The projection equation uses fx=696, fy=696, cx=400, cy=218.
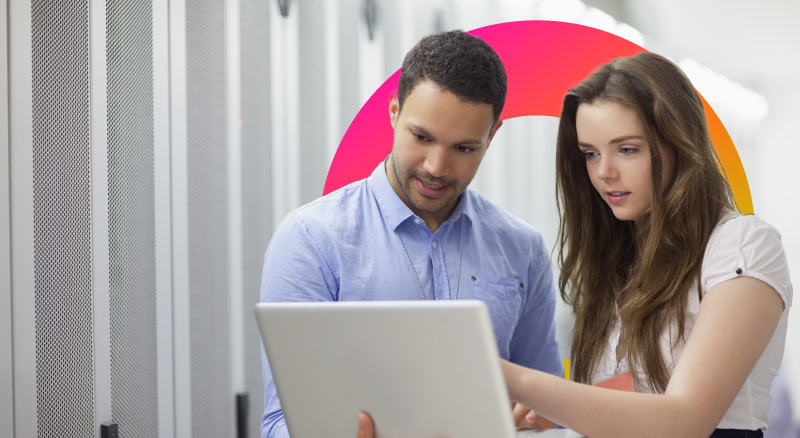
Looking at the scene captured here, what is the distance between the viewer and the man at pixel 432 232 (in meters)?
1.56

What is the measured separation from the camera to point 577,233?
177 cm

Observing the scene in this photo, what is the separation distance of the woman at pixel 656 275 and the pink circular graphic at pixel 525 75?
51 centimetres

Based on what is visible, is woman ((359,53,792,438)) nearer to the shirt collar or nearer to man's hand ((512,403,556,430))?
man's hand ((512,403,556,430))

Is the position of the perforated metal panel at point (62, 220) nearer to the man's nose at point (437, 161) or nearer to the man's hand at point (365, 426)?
the man's nose at point (437, 161)

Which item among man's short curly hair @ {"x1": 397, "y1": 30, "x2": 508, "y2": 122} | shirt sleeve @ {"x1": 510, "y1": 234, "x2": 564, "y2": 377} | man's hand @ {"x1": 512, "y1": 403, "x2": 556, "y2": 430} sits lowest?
man's hand @ {"x1": 512, "y1": 403, "x2": 556, "y2": 430}

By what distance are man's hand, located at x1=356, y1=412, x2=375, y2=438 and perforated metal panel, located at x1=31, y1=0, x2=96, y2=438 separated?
958 millimetres

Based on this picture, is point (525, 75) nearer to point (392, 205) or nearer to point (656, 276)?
point (392, 205)

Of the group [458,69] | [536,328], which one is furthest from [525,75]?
[536,328]

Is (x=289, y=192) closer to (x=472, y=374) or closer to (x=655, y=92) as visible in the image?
→ (x=655, y=92)

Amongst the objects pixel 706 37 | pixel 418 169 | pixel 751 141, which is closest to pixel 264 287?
pixel 418 169

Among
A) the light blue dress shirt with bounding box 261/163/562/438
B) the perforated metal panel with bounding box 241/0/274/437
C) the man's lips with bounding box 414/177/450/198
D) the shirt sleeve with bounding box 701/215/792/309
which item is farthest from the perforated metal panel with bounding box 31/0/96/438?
the shirt sleeve with bounding box 701/215/792/309

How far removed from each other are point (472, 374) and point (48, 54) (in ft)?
4.27

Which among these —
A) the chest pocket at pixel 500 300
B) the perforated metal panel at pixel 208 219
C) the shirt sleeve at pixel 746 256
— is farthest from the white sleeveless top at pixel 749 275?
the perforated metal panel at pixel 208 219

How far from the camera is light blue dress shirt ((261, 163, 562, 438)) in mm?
1598
